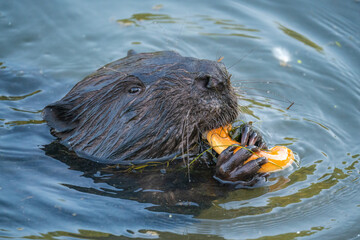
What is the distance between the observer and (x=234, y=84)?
6281 millimetres

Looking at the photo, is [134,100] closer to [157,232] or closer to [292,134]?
[157,232]

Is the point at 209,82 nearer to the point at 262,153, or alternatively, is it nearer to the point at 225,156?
the point at 225,156

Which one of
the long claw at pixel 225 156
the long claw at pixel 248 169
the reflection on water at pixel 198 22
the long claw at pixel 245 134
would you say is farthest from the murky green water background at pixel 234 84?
the long claw at pixel 245 134

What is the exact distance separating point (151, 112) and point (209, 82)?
0.67 meters

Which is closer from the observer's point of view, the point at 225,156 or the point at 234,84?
the point at 225,156

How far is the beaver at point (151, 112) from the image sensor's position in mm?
5070

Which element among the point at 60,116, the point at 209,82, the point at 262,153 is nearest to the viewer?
the point at 209,82

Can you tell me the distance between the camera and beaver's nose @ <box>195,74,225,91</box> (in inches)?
195

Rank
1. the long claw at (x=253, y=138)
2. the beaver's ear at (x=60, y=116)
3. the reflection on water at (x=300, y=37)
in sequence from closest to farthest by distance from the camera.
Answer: the long claw at (x=253, y=138) < the beaver's ear at (x=60, y=116) < the reflection on water at (x=300, y=37)

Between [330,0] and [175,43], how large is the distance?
2.81 meters

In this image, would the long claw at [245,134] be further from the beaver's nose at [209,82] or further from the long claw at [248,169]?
the beaver's nose at [209,82]

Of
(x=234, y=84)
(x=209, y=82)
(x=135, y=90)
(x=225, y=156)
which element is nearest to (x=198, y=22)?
(x=234, y=84)

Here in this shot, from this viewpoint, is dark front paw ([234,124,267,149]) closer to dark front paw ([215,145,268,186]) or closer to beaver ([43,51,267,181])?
beaver ([43,51,267,181])

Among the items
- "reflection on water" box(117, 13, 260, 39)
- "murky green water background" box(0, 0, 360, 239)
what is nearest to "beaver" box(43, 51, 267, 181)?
"murky green water background" box(0, 0, 360, 239)
